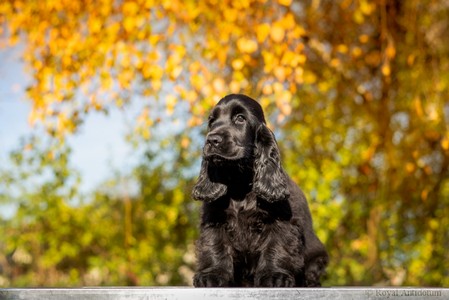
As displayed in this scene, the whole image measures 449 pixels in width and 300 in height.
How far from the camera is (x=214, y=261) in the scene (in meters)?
3.07

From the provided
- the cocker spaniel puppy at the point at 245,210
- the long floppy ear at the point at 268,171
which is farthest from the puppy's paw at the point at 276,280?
the long floppy ear at the point at 268,171

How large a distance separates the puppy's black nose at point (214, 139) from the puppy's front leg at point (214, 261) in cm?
43

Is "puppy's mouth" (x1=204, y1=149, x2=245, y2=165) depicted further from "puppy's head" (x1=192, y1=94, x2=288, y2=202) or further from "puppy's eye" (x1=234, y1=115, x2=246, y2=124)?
"puppy's eye" (x1=234, y1=115, x2=246, y2=124)

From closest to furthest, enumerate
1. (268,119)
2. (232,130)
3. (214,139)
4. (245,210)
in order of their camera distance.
A: (214,139), (232,130), (245,210), (268,119)

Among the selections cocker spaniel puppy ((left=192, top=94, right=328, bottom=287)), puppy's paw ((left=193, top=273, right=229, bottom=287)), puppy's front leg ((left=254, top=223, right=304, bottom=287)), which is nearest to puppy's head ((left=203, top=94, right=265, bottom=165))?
cocker spaniel puppy ((left=192, top=94, right=328, bottom=287))

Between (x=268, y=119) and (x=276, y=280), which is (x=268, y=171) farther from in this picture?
(x=268, y=119)

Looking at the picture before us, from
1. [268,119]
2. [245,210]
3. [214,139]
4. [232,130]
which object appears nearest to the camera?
[214,139]

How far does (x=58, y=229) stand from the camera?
8.38 m

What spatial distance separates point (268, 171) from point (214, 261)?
474 mm

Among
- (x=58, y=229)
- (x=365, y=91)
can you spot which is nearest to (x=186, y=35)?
(x=365, y=91)

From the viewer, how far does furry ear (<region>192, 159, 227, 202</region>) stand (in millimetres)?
3158

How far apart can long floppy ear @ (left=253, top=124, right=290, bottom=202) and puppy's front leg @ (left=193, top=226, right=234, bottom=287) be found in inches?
10.7

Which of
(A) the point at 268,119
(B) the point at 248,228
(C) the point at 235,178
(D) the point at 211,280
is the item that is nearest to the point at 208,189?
(C) the point at 235,178

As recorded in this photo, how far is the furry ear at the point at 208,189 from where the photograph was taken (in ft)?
10.4
